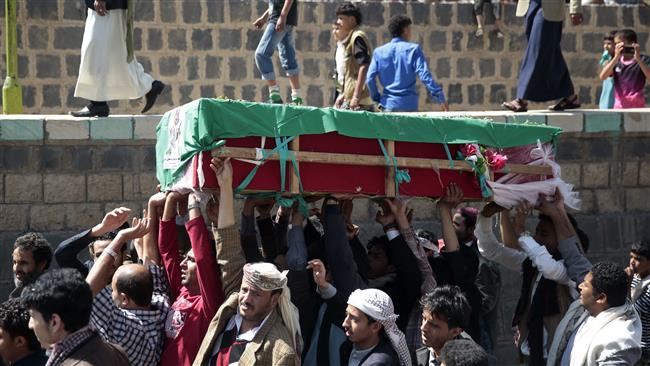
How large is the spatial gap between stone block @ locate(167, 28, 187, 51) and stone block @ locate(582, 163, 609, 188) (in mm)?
5322

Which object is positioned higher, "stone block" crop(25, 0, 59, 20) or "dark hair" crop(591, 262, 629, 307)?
"stone block" crop(25, 0, 59, 20)

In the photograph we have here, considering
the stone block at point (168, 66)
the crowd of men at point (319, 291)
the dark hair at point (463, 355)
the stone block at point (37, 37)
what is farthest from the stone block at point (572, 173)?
the stone block at point (37, 37)

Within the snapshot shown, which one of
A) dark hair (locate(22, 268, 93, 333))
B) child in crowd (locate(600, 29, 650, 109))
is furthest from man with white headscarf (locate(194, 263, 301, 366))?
child in crowd (locate(600, 29, 650, 109))

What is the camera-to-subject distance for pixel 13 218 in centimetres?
1018

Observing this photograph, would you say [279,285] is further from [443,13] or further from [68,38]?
[443,13]

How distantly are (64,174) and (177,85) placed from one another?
4.37 metres

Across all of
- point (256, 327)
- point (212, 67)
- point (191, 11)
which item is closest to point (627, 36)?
point (212, 67)

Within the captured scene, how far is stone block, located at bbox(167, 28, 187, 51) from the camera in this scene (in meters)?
14.5

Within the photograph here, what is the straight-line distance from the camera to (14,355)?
606 cm

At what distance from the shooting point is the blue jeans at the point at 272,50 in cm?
1244

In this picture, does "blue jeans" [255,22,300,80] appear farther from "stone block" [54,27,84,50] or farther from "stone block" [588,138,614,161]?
"stone block" [588,138,614,161]

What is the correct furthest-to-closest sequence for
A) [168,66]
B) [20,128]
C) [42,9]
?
1. [168,66]
2. [42,9]
3. [20,128]

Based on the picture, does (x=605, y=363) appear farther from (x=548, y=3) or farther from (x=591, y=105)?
(x=591, y=105)

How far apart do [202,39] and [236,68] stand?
20.3 inches
